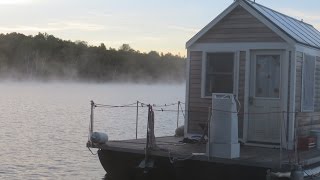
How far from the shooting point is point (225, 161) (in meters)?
13.5

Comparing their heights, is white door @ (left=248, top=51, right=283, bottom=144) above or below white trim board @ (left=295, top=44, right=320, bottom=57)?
below

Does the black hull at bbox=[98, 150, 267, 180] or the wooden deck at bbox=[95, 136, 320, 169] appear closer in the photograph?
the wooden deck at bbox=[95, 136, 320, 169]

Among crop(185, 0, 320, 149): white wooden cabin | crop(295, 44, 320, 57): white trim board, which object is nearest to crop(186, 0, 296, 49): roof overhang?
crop(185, 0, 320, 149): white wooden cabin

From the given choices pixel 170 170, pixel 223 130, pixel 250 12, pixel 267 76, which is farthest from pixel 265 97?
pixel 170 170

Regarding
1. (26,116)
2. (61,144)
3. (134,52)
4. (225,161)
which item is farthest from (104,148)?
(134,52)

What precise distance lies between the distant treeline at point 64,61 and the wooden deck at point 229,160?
105 meters

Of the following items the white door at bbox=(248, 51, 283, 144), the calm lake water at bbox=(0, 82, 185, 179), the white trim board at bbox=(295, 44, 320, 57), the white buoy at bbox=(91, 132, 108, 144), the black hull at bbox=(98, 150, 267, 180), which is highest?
the white trim board at bbox=(295, 44, 320, 57)

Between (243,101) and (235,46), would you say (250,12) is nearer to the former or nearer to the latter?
(235,46)

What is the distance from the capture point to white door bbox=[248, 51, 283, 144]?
15.7 m

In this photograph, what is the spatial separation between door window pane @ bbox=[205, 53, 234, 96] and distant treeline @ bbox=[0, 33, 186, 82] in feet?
343

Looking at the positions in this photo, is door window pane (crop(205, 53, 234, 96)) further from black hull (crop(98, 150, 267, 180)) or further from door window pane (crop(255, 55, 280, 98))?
black hull (crop(98, 150, 267, 180))

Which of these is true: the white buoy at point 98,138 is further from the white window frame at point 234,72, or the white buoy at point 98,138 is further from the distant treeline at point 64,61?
the distant treeline at point 64,61

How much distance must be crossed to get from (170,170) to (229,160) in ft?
6.88

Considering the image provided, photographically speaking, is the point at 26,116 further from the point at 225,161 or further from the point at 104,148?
the point at 225,161
